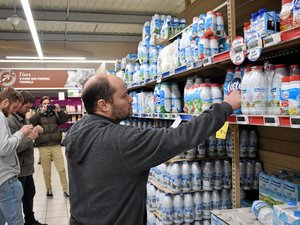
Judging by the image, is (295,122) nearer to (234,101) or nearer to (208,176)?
(234,101)

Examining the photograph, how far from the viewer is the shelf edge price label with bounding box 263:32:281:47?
1.50 meters

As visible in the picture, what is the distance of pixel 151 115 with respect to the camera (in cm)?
349

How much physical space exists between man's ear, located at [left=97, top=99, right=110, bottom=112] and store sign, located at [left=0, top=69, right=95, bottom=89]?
10231 millimetres

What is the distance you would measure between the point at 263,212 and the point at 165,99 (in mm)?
1548

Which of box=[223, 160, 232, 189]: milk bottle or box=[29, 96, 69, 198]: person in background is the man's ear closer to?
box=[223, 160, 232, 189]: milk bottle

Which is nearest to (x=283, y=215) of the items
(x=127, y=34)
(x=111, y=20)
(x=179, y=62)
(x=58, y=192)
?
(x=179, y=62)

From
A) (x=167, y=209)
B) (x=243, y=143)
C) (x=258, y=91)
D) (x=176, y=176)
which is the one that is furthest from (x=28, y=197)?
(x=258, y=91)

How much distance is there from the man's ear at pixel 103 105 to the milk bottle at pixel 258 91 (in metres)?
0.80

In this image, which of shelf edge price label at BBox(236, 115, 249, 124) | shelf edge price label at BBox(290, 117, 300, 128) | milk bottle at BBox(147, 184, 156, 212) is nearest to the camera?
shelf edge price label at BBox(290, 117, 300, 128)

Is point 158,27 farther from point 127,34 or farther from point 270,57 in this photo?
point 127,34

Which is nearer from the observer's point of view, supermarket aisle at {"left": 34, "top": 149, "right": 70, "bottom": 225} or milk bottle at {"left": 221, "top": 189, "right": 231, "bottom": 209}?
milk bottle at {"left": 221, "top": 189, "right": 231, "bottom": 209}

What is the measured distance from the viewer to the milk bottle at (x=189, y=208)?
2.85 metres

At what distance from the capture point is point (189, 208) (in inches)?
112

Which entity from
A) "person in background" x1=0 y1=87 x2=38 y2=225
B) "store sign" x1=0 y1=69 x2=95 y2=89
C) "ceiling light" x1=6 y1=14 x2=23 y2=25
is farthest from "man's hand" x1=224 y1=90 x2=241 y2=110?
"store sign" x1=0 y1=69 x2=95 y2=89
